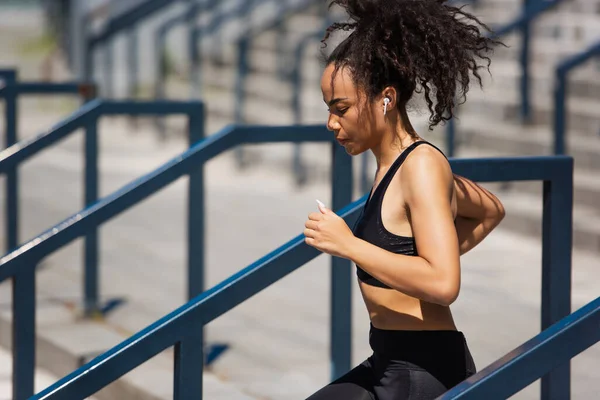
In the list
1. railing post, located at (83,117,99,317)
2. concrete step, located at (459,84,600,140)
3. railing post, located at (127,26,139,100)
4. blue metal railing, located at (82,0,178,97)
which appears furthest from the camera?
railing post, located at (127,26,139,100)

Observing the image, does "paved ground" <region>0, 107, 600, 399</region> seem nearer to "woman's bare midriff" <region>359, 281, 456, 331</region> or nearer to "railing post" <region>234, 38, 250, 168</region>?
"railing post" <region>234, 38, 250, 168</region>

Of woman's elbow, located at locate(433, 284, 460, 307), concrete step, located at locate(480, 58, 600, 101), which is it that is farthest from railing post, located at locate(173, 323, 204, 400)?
concrete step, located at locate(480, 58, 600, 101)

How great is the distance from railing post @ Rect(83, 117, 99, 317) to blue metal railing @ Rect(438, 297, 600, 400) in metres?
3.29

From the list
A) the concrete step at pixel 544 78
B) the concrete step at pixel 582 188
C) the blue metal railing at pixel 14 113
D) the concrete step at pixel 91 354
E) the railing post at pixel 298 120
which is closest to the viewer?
the concrete step at pixel 91 354

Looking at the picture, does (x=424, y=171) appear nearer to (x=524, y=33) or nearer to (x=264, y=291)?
(x=264, y=291)

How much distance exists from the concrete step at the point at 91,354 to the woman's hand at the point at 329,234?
1730mm

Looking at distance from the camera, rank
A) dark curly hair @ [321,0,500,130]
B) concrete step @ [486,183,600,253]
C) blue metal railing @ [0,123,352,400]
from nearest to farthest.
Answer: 1. dark curly hair @ [321,0,500,130]
2. blue metal railing @ [0,123,352,400]
3. concrete step @ [486,183,600,253]

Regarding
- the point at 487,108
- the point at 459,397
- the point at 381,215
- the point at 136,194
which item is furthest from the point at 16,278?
the point at 487,108

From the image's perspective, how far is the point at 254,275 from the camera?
2.73 m

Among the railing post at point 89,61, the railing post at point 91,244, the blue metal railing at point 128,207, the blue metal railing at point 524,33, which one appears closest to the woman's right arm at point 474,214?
the blue metal railing at point 128,207

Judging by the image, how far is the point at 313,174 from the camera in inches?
358

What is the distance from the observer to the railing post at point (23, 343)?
11.5 feet

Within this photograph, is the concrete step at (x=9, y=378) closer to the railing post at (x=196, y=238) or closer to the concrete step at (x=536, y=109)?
the railing post at (x=196, y=238)

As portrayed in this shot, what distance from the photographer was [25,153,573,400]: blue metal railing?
2.57 meters
